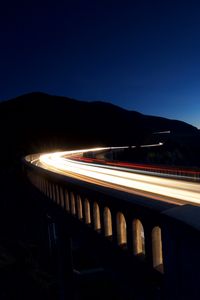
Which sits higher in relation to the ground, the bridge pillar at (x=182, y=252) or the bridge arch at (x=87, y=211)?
the bridge pillar at (x=182, y=252)

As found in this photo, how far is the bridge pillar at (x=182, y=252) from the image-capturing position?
9.37 feet

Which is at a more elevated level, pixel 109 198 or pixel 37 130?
pixel 37 130

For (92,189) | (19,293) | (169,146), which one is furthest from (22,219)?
(169,146)

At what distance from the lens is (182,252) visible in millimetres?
3057

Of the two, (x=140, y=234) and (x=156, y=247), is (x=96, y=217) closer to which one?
(x=140, y=234)

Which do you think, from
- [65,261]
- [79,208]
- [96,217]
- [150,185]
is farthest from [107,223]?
[150,185]

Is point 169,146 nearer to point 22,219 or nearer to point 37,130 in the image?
point 22,219

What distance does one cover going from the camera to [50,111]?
187000mm

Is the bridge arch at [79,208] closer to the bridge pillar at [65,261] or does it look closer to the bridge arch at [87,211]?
the bridge arch at [87,211]

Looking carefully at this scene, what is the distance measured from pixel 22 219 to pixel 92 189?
25.4m

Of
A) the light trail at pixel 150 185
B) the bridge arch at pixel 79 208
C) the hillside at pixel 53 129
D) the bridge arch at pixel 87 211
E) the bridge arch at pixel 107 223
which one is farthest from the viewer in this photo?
the hillside at pixel 53 129

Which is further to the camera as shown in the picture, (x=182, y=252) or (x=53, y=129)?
(x=53, y=129)

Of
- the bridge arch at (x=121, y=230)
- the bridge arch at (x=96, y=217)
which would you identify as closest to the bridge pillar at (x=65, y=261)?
the bridge arch at (x=96, y=217)

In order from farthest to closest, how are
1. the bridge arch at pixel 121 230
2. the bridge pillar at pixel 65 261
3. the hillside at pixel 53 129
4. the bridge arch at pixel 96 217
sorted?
the hillside at pixel 53 129
the bridge pillar at pixel 65 261
the bridge arch at pixel 96 217
the bridge arch at pixel 121 230
